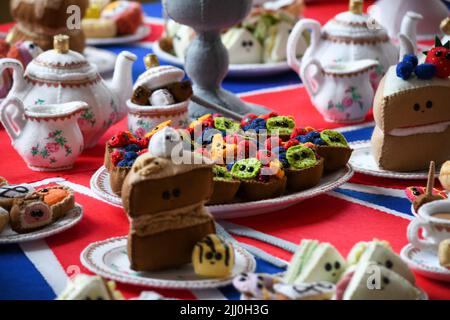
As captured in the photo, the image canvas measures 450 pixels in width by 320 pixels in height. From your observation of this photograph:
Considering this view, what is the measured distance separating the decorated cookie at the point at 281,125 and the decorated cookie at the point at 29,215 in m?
0.49

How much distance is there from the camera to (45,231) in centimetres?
161

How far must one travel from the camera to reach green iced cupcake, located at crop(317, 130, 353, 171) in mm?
1813

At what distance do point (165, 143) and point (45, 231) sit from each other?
34 centimetres

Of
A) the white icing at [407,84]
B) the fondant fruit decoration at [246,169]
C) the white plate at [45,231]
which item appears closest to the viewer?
the white plate at [45,231]

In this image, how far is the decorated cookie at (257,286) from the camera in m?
1.31

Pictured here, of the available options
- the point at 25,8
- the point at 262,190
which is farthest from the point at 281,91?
the point at 262,190

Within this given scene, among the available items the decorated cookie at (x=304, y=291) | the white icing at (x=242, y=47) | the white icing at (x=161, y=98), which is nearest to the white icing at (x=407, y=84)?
the white icing at (x=161, y=98)

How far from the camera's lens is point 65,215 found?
66.4 inches

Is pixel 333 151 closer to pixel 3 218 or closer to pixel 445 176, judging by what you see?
pixel 445 176

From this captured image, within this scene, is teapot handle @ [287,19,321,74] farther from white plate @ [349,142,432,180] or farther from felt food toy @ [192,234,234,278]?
felt food toy @ [192,234,234,278]

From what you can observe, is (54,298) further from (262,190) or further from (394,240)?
(394,240)

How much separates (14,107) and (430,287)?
3.18 feet

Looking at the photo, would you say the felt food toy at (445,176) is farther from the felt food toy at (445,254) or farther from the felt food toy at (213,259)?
the felt food toy at (213,259)
